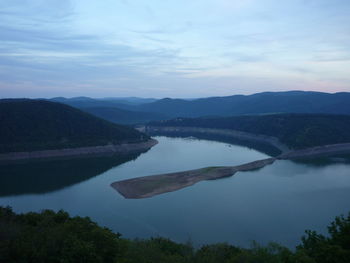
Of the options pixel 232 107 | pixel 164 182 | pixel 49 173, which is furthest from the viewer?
pixel 232 107

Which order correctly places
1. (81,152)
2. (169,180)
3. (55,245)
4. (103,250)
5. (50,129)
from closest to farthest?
(55,245) < (103,250) < (169,180) < (81,152) < (50,129)

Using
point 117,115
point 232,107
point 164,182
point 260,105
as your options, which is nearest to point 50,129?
point 164,182

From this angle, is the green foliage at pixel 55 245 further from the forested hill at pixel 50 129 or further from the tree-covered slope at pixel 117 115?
the tree-covered slope at pixel 117 115

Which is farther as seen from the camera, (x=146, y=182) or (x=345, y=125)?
(x=345, y=125)

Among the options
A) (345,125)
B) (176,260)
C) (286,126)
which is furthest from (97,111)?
(176,260)

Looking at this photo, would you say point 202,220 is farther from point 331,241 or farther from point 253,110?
point 253,110

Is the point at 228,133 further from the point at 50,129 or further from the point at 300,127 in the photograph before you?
the point at 50,129

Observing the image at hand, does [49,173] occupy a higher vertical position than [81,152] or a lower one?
lower
